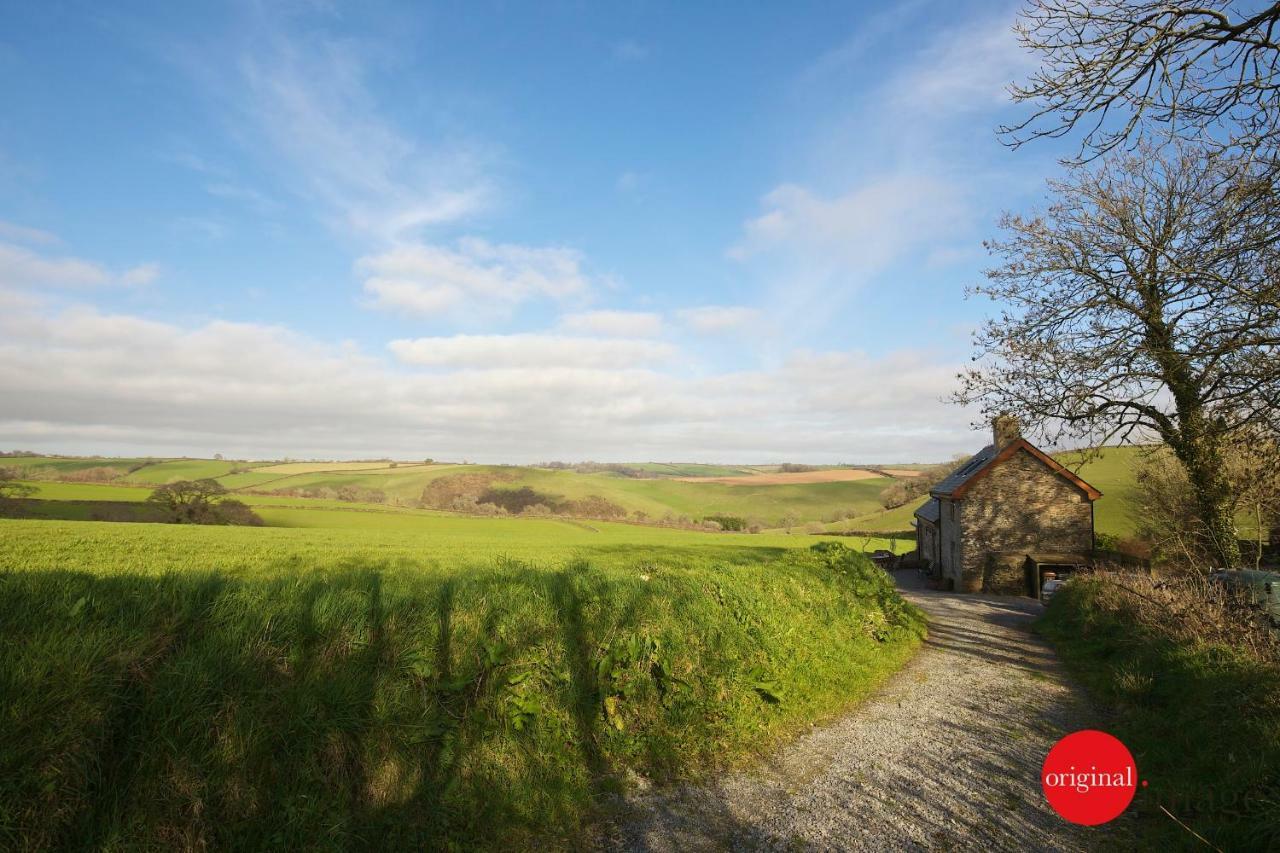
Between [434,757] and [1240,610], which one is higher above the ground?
[1240,610]

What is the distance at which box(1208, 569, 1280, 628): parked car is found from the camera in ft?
32.1

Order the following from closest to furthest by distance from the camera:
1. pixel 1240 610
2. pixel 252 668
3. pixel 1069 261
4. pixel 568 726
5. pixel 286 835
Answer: pixel 286 835, pixel 252 668, pixel 568 726, pixel 1240 610, pixel 1069 261

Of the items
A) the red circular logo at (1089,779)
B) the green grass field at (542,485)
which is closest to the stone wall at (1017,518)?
the red circular logo at (1089,779)

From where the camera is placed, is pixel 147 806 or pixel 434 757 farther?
pixel 434 757

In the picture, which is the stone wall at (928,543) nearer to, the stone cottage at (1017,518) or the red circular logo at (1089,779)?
the stone cottage at (1017,518)

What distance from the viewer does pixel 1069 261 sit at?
61.7ft

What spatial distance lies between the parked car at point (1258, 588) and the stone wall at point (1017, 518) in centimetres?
1713

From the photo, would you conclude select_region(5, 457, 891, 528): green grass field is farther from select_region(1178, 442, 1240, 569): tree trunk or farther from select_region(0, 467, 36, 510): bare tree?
select_region(1178, 442, 1240, 569): tree trunk

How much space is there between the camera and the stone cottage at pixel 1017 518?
28844 mm

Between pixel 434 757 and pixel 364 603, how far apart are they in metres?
1.61

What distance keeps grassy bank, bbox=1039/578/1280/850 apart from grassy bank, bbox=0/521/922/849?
3.89 meters

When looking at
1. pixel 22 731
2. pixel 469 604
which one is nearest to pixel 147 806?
pixel 22 731

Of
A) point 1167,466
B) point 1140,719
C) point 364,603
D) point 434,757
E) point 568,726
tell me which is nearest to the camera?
point 434,757

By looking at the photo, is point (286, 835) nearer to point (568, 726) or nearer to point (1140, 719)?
point (568, 726)
